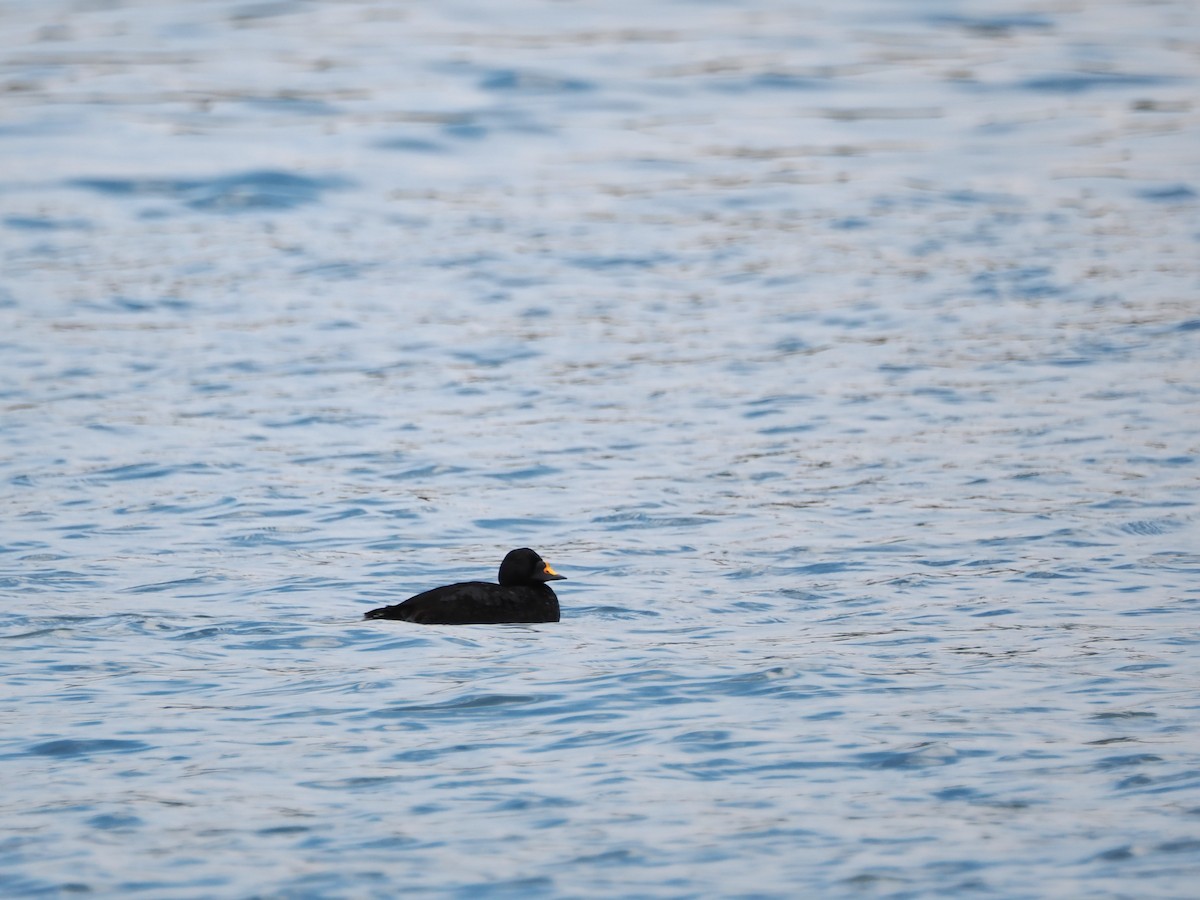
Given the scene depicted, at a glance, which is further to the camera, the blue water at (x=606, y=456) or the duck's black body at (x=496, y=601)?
the duck's black body at (x=496, y=601)

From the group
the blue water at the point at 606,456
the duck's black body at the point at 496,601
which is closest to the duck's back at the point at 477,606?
the duck's black body at the point at 496,601

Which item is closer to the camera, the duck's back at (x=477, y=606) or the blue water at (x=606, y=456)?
the blue water at (x=606, y=456)

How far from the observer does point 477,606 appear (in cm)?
1062

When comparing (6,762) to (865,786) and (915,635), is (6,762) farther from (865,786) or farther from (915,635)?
(915,635)

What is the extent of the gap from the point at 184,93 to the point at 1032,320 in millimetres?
15476

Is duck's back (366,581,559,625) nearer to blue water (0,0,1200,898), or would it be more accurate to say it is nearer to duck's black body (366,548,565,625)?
duck's black body (366,548,565,625)

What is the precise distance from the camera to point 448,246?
22250 mm

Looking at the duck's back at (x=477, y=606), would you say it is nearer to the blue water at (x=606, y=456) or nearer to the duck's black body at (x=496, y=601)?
the duck's black body at (x=496, y=601)

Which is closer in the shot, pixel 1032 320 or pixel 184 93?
pixel 1032 320

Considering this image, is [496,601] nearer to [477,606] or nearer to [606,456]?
[477,606]

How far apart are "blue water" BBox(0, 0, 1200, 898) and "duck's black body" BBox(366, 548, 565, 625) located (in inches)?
4.9

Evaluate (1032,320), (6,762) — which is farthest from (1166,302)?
(6,762)

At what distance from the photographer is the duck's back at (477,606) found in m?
10.5

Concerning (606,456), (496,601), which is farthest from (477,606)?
(606,456)
